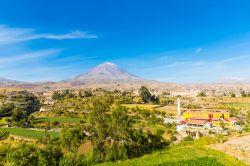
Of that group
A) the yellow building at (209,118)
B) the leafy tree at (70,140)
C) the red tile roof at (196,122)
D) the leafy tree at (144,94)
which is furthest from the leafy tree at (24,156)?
the leafy tree at (144,94)

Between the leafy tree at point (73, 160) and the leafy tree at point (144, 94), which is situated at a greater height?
the leafy tree at point (144, 94)

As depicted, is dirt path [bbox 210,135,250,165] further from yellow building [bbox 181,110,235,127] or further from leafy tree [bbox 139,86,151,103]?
leafy tree [bbox 139,86,151,103]

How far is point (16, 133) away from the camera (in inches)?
3578

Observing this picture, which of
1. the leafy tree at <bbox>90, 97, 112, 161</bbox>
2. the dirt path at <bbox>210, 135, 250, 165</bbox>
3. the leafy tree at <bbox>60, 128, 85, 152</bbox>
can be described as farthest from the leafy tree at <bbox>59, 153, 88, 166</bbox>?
the dirt path at <bbox>210, 135, 250, 165</bbox>

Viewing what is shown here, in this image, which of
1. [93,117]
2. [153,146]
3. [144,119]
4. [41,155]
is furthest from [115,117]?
[144,119]

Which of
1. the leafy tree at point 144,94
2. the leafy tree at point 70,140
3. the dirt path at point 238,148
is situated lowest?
the dirt path at point 238,148

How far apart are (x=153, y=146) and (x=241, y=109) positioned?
91729mm

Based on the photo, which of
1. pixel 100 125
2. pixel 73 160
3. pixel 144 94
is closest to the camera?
pixel 73 160

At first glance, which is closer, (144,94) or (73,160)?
(73,160)

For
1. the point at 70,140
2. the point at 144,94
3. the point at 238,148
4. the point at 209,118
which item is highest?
the point at 144,94

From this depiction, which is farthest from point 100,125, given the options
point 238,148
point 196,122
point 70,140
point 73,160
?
point 196,122

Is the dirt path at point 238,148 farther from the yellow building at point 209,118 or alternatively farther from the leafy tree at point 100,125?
the yellow building at point 209,118

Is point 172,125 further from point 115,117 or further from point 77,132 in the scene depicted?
point 77,132

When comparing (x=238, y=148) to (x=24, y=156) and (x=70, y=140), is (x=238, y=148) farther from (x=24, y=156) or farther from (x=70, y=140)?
(x=24, y=156)
